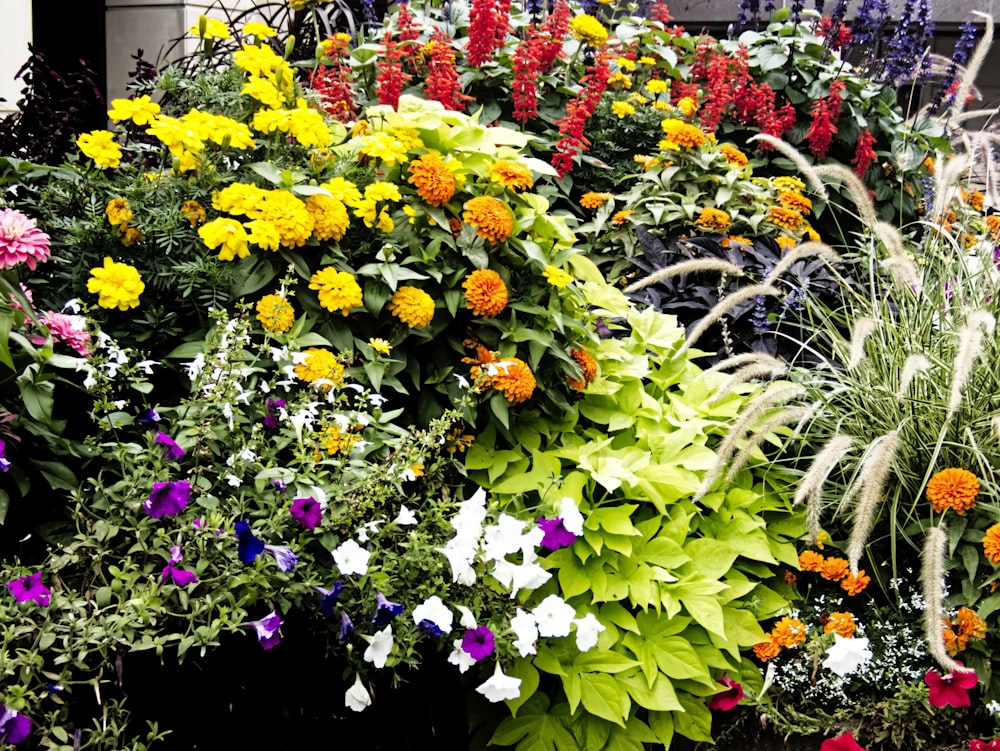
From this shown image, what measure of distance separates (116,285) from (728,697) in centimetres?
180

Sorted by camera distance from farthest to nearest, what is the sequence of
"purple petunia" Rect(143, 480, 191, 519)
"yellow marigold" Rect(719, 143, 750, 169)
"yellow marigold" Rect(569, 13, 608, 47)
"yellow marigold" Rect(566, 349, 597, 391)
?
"yellow marigold" Rect(569, 13, 608, 47), "yellow marigold" Rect(719, 143, 750, 169), "yellow marigold" Rect(566, 349, 597, 391), "purple petunia" Rect(143, 480, 191, 519)

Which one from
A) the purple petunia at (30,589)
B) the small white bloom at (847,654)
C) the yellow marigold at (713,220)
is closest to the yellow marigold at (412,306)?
the purple petunia at (30,589)

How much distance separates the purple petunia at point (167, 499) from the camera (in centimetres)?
192

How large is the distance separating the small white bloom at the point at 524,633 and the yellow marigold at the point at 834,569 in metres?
1.01

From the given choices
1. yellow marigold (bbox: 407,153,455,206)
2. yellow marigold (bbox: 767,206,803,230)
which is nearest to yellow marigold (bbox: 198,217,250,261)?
yellow marigold (bbox: 407,153,455,206)

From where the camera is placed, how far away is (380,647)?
6.57ft

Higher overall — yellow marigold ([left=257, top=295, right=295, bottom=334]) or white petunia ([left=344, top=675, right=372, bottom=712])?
yellow marigold ([left=257, top=295, right=295, bottom=334])

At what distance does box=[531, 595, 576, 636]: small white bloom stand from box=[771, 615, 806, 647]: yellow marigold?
2.42 ft

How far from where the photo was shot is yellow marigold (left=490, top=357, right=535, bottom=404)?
2.67 m

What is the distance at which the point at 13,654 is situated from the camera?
183 cm

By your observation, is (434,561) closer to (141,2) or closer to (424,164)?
(424,164)

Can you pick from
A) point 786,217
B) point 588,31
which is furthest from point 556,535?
point 588,31

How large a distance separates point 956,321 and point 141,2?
A: 486cm

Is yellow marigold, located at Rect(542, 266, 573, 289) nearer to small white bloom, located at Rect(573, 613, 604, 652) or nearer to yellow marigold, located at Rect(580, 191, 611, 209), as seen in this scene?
small white bloom, located at Rect(573, 613, 604, 652)
